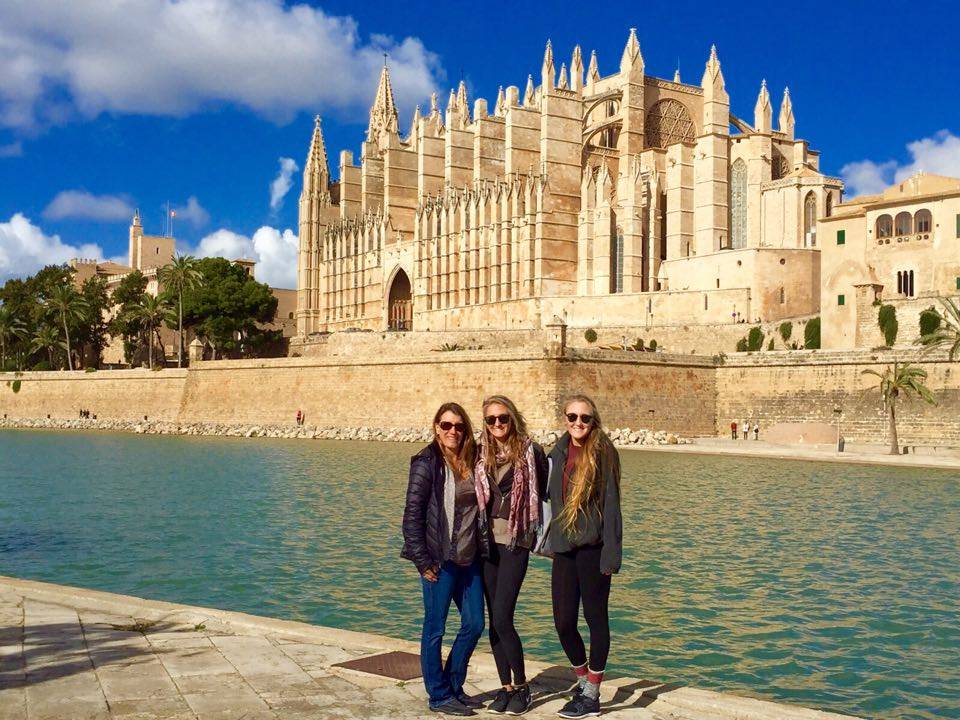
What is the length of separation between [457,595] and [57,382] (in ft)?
175

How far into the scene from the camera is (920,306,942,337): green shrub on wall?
110 feet

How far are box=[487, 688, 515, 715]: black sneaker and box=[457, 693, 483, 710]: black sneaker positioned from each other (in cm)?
6

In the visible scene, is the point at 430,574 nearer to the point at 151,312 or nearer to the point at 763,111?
the point at 763,111

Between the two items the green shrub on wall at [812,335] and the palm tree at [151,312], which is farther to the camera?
the palm tree at [151,312]

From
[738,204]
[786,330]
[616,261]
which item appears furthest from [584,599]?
[738,204]

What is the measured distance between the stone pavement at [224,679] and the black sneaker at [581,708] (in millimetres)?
102

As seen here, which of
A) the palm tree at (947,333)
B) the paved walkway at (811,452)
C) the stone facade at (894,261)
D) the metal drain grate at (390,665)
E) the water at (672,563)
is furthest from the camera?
the stone facade at (894,261)

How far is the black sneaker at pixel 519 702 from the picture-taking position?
5.66 meters

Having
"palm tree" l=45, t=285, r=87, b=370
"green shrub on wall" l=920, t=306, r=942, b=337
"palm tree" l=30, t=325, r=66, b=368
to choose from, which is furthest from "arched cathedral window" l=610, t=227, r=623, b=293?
"palm tree" l=30, t=325, r=66, b=368

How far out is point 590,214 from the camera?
48.4 metres

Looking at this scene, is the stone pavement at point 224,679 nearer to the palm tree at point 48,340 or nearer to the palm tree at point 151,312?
the palm tree at point 151,312

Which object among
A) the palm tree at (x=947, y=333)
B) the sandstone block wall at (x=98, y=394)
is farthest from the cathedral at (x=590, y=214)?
the sandstone block wall at (x=98, y=394)

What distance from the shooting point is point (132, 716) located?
537 cm

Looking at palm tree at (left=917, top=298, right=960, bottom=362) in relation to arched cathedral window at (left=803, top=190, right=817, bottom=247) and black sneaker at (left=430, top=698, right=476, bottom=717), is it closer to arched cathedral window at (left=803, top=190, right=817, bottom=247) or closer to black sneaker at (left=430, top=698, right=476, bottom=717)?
arched cathedral window at (left=803, top=190, right=817, bottom=247)
